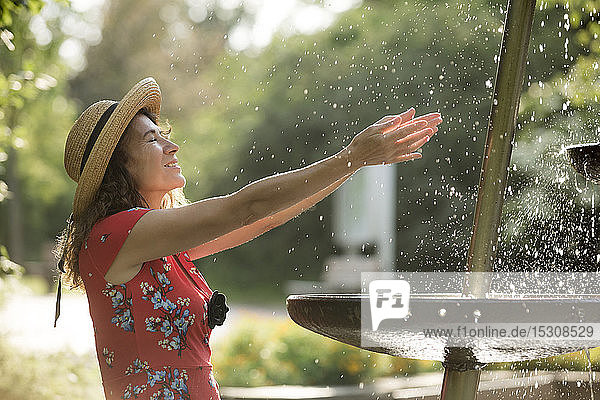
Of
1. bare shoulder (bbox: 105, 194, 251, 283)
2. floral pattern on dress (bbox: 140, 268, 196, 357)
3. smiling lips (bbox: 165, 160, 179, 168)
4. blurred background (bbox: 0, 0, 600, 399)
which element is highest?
blurred background (bbox: 0, 0, 600, 399)

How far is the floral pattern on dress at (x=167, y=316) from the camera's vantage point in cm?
208

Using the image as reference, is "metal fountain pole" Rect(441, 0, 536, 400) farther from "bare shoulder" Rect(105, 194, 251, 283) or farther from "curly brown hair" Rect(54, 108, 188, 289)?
"curly brown hair" Rect(54, 108, 188, 289)

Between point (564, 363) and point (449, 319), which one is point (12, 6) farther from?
point (564, 363)

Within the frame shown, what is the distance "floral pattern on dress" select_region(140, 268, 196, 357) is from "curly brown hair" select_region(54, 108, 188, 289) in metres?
0.21

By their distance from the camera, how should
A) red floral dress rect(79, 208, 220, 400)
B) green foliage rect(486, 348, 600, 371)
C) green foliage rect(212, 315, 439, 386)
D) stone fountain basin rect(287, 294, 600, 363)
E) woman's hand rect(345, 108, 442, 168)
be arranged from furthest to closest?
green foliage rect(212, 315, 439, 386) → green foliage rect(486, 348, 600, 371) → red floral dress rect(79, 208, 220, 400) → woman's hand rect(345, 108, 442, 168) → stone fountain basin rect(287, 294, 600, 363)

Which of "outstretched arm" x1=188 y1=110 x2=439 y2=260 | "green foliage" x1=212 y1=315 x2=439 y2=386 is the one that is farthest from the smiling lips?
"green foliage" x1=212 y1=315 x2=439 y2=386

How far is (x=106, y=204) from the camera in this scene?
85.0 inches

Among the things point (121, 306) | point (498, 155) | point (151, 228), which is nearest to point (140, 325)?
point (121, 306)

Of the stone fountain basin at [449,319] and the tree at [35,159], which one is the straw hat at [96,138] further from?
the tree at [35,159]

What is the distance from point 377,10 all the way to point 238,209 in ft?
37.3

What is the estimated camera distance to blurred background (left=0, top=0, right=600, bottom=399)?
255 inches

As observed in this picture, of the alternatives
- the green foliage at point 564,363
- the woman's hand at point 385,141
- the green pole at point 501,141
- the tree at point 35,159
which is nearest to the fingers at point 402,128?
the woman's hand at point 385,141

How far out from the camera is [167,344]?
6.84 feet

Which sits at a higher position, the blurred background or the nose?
the blurred background
